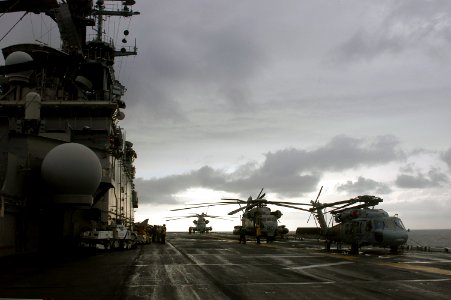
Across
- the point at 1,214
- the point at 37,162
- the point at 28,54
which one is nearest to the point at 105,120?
the point at 28,54

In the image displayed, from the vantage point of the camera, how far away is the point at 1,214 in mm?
18641

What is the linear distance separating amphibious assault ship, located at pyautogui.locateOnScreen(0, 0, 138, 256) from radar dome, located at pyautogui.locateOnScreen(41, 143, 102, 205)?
2.0 inches

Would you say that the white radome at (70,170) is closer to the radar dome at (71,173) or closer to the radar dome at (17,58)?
the radar dome at (71,173)

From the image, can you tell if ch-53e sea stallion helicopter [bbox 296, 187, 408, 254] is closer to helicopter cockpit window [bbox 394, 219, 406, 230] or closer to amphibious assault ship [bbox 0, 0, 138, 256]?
helicopter cockpit window [bbox 394, 219, 406, 230]

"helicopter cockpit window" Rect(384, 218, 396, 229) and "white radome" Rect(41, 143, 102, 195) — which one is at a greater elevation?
"white radome" Rect(41, 143, 102, 195)

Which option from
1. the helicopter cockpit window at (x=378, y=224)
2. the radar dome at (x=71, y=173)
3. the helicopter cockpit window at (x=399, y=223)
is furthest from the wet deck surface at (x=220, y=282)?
the helicopter cockpit window at (x=399, y=223)

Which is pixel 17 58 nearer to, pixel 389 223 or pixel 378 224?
pixel 378 224

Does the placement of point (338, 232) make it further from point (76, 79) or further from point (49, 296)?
point (76, 79)

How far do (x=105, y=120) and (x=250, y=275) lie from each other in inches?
973

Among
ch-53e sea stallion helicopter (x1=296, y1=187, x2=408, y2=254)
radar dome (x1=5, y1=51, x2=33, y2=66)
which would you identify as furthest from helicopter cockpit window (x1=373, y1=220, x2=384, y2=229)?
radar dome (x1=5, y1=51, x2=33, y2=66)

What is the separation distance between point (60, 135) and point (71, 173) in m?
10.0

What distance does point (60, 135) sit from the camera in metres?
31.3

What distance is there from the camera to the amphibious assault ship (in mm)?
22391

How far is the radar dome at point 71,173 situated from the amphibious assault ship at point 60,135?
0.16 ft
